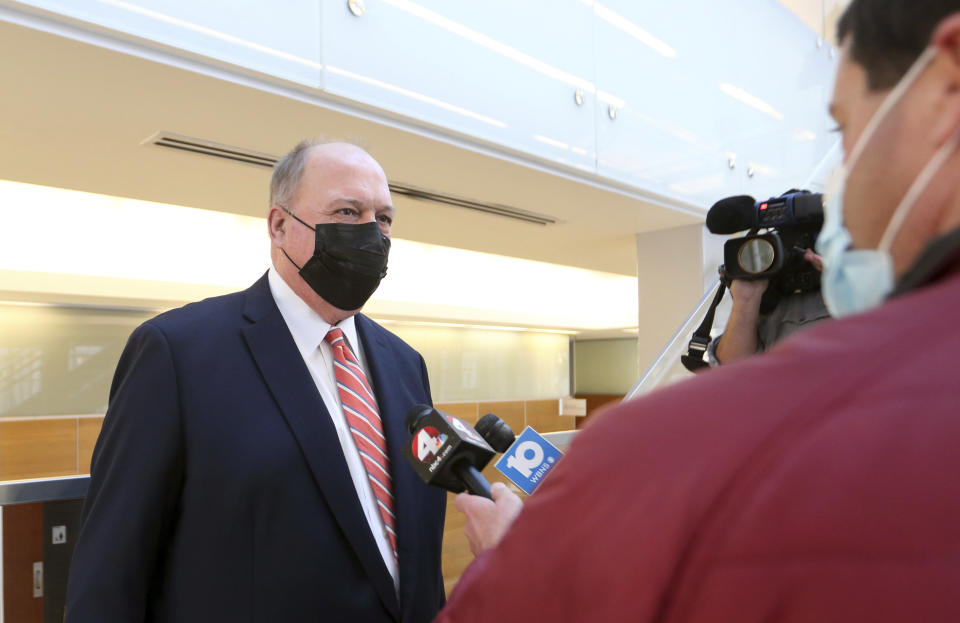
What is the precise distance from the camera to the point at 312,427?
1.36m

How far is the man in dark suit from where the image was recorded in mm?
1240

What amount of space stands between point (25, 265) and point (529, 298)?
5.10m

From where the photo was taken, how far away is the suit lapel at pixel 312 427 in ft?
4.33

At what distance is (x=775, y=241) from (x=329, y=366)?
3.44 feet

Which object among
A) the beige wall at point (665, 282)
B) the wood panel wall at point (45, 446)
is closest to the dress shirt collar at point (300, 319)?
the beige wall at point (665, 282)

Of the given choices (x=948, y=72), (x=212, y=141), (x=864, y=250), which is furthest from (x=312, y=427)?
(x=212, y=141)

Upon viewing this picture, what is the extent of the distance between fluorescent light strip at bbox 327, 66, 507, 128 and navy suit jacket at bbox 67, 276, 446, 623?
4.95 feet

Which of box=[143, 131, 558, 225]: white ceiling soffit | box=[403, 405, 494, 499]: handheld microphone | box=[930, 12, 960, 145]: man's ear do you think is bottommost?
box=[403, 405, 494, 499]: handheld microphone

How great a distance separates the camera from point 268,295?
1.55 metres

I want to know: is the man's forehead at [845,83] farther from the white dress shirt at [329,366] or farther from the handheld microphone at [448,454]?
the white dress shirt at [329,366]

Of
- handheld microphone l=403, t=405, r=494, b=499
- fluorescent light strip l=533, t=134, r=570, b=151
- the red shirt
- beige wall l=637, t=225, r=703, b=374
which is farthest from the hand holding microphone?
beige wall l=637, t=225, r=703, b=374

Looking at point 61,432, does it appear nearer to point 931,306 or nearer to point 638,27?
point 638,27

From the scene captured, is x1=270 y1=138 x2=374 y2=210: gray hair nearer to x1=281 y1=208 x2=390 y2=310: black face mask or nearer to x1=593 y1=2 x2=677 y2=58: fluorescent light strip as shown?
x1=281 y1=208 x2=390 y2=310: black face mask

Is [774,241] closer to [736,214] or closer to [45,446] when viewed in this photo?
[736,214]
